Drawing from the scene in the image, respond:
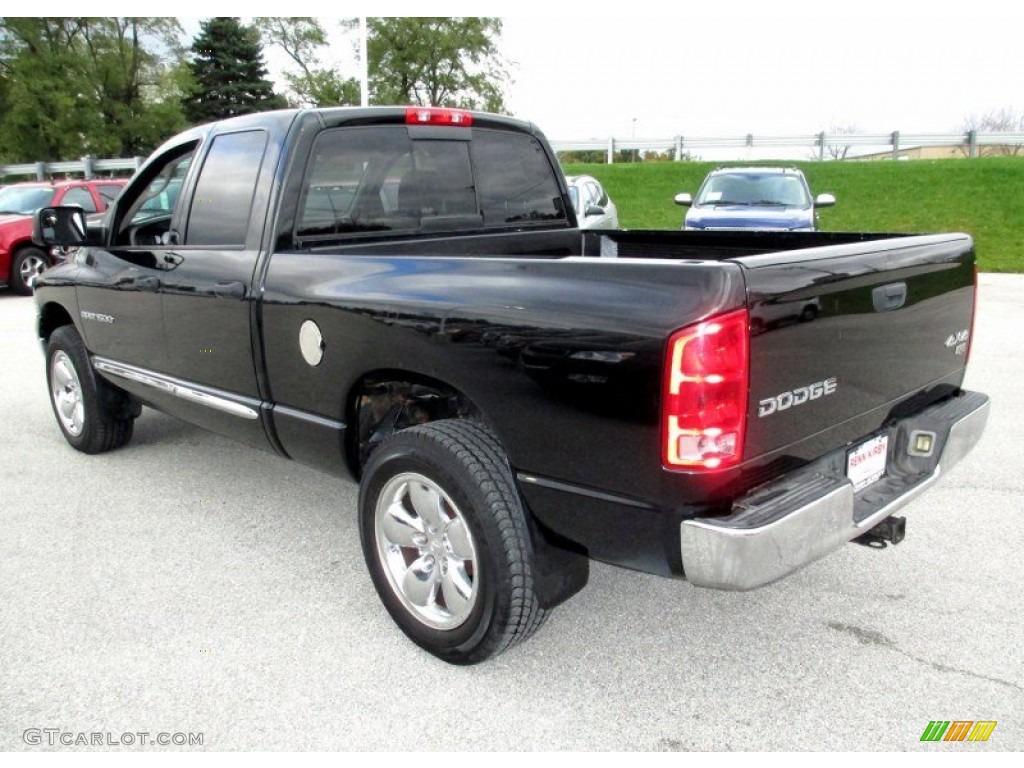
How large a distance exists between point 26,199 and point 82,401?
9.89 metres

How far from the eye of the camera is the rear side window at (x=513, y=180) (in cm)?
394

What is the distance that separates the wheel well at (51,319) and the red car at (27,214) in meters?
8.32

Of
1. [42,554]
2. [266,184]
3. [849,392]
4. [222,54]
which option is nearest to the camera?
[849,392]

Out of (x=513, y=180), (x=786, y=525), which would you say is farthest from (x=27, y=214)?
(x=786, y=525)

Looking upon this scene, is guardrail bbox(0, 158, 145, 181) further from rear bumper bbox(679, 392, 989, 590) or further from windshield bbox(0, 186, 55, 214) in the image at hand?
rear bumper bbox(679, 392, 989, 590)

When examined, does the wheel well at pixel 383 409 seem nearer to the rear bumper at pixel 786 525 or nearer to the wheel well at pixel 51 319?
the rear bumper at pixel 786 525

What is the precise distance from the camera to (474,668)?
2.78 metres

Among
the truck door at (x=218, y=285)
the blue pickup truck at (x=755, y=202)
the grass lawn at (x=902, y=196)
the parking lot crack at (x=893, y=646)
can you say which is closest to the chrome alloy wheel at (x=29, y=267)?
the blue pickup truck at (x=755, y=202)

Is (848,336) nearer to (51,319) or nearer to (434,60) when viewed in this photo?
(51,319)

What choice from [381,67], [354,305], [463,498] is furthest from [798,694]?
[381,67]

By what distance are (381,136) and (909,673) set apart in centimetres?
289

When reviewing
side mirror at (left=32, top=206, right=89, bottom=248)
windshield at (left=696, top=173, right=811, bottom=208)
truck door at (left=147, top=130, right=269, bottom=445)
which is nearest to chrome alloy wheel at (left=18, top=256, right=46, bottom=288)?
side mirror at (left=32, top=206, right=89, bottom=248)

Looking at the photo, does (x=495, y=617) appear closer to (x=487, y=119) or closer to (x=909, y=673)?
(x=909, y=673)

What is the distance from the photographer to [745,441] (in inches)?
85.9
